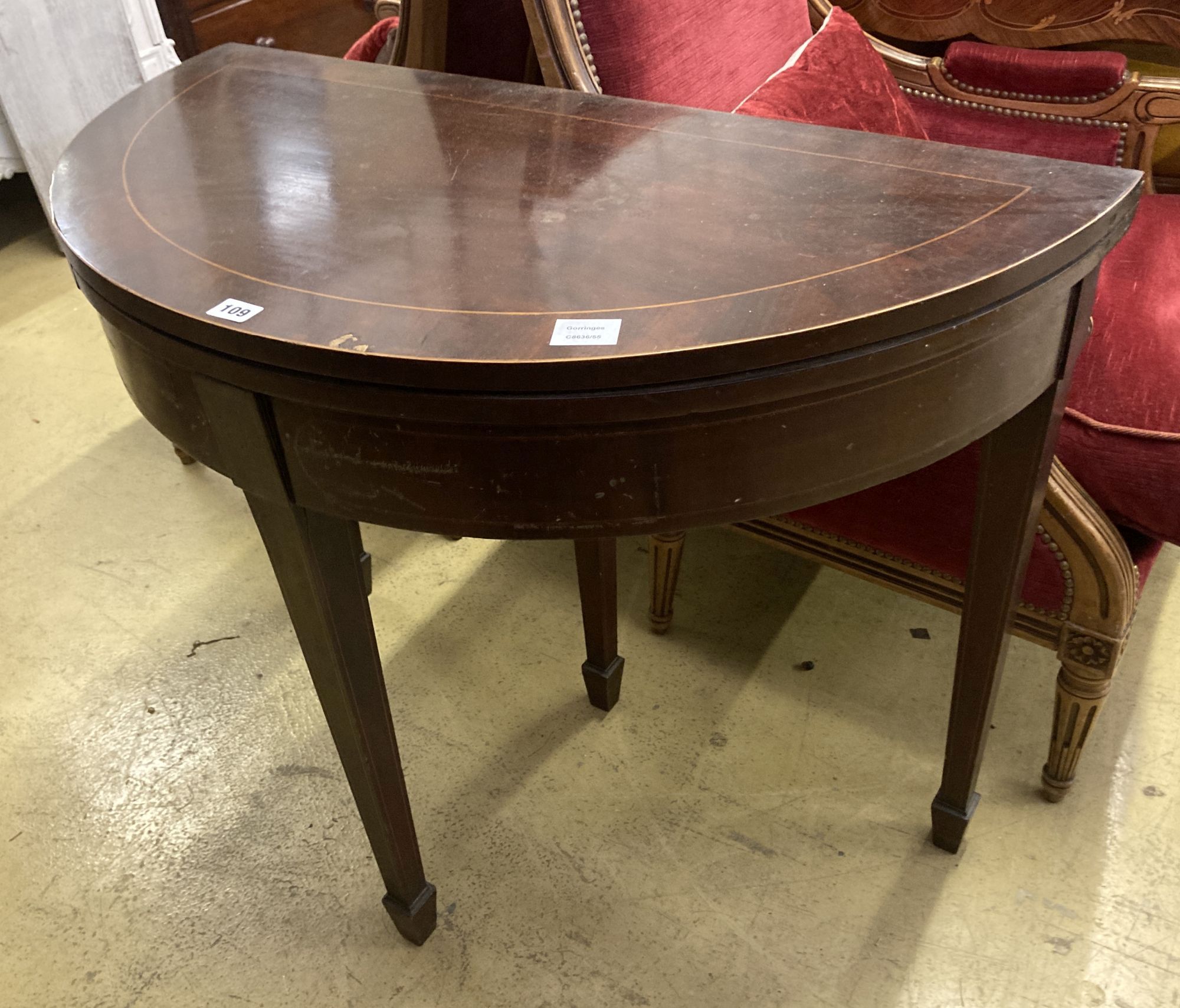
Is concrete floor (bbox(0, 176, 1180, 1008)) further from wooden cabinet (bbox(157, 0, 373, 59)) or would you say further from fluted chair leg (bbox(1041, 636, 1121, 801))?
wooden cabinet (bbox(157, 0, 373, 59))

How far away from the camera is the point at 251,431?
69cm

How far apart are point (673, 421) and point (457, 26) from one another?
79cm

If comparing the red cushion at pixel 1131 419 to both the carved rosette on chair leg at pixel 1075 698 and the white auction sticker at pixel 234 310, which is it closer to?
the carved rosette on chair leg at pixel 1075 698

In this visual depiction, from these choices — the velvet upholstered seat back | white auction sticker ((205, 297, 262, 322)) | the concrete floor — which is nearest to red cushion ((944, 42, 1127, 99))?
the velvet upholstered seat back

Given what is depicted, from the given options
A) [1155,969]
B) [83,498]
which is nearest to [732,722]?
[1155,969]

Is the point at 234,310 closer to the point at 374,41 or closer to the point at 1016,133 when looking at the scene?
the point at 374,41

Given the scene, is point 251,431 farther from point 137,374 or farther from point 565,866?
point 565,866

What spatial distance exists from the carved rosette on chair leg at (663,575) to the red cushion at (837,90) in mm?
A: 529

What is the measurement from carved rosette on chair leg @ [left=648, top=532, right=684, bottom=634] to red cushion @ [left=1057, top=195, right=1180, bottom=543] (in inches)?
19.8

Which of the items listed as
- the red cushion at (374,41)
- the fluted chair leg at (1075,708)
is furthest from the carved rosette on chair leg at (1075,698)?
the red cushion at (374,41)

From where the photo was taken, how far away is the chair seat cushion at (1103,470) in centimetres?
104

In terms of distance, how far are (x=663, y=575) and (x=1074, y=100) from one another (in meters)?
0.94

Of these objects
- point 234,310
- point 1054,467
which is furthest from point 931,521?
point 234,310

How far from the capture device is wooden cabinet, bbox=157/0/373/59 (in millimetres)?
2633
